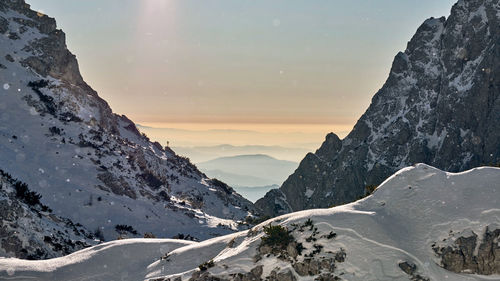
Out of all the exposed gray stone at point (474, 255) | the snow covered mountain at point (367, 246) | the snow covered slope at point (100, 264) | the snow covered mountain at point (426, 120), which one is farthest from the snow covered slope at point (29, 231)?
the snow covered mountain at point (426, 120)

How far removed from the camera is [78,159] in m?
66.6

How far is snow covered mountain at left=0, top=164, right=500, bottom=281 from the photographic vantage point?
21109 millimetres

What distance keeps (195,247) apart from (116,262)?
4802mm

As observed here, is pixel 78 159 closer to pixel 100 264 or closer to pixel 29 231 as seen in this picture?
pixel 29 231

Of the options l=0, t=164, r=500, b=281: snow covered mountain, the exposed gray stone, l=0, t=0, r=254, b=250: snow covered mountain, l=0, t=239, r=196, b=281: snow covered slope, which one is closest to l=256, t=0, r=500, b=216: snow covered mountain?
l=0, t=0, r=254, b=250: snow covered mountain

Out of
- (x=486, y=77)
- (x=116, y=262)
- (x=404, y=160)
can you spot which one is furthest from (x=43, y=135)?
(x=486, y=77)

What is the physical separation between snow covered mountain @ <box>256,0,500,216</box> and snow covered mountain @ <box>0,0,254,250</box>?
4881 centimetres

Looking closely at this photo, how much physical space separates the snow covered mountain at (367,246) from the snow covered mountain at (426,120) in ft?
295

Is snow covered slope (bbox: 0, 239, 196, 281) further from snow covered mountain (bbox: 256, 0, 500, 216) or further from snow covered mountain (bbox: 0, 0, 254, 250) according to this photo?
snow covered mountain (bbox: 256, 0, 500, 216)

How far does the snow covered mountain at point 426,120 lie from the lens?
115 m

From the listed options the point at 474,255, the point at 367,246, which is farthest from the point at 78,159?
the point at 474,255

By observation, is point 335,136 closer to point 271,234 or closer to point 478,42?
point 478,42

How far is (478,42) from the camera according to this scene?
122000 mm

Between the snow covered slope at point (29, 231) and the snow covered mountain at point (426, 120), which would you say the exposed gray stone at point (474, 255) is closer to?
the snow covered slope at point (29, 231)
